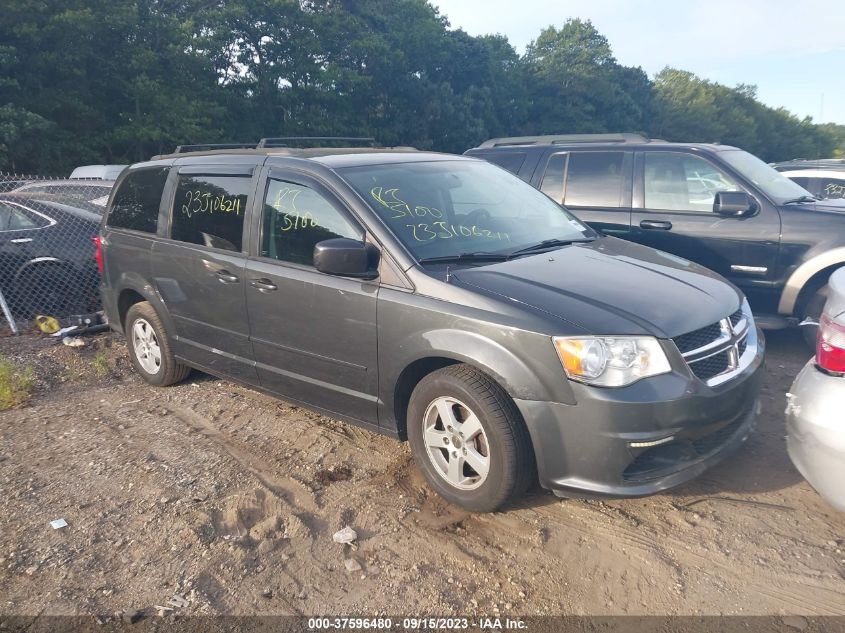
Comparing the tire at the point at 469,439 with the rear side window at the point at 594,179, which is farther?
the rear side window at the point at 594,179

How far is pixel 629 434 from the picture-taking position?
2.95m

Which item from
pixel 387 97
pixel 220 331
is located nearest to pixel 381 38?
pixel 387 97

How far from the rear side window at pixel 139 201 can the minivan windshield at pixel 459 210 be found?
1.99 m

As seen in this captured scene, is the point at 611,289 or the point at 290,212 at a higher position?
the point at 290,212

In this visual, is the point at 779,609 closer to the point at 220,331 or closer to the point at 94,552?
the point at 94,552

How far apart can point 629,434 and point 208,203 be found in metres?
3.22

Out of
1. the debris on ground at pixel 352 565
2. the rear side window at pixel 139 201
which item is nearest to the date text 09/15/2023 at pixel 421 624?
the debris on ground at pixel 352 565

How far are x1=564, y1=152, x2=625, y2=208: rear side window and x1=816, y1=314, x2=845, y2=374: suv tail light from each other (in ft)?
12.2

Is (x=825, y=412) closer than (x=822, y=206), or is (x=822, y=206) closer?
(x=825, y=412)

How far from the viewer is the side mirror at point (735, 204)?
19.0 ft

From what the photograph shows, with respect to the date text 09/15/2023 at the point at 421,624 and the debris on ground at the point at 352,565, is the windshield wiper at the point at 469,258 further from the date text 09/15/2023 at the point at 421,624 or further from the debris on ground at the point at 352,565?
the date text 09/15/2023 at the point at 421,624

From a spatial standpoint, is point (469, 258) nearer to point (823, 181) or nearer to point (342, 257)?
point (342, 257)

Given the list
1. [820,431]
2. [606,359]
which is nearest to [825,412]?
[820,431]

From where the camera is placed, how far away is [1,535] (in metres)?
3.39
